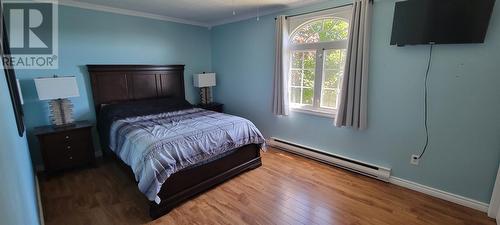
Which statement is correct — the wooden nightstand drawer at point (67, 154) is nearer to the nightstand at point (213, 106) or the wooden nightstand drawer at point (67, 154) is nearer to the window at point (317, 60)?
the nightstand at point (213, 106)

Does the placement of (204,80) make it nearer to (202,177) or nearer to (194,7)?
(194,7)

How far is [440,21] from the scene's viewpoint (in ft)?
7.09

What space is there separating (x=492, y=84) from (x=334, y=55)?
1529 millimetres

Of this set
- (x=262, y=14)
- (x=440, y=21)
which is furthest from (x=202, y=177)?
(x=440, y=21)

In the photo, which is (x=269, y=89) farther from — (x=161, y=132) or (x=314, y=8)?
(x=161, y=132)

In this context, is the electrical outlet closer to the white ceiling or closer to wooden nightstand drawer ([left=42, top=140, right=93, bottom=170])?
the white ceiling

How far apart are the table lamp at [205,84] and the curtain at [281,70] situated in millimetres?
1472

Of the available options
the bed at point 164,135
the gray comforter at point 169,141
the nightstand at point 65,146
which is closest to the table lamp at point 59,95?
the nightstand at point 65,146

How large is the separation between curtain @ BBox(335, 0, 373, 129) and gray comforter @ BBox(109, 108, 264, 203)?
117 centimetres

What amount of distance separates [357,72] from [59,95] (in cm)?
359

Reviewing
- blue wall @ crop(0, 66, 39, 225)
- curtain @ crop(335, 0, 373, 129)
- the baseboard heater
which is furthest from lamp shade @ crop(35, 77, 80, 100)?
curtain @ crop(335, 0, 373, 129)

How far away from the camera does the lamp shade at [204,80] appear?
4312mm

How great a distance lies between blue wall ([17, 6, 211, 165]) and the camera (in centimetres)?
298

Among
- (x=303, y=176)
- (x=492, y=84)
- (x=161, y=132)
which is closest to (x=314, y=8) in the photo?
(x=492, y=84)
